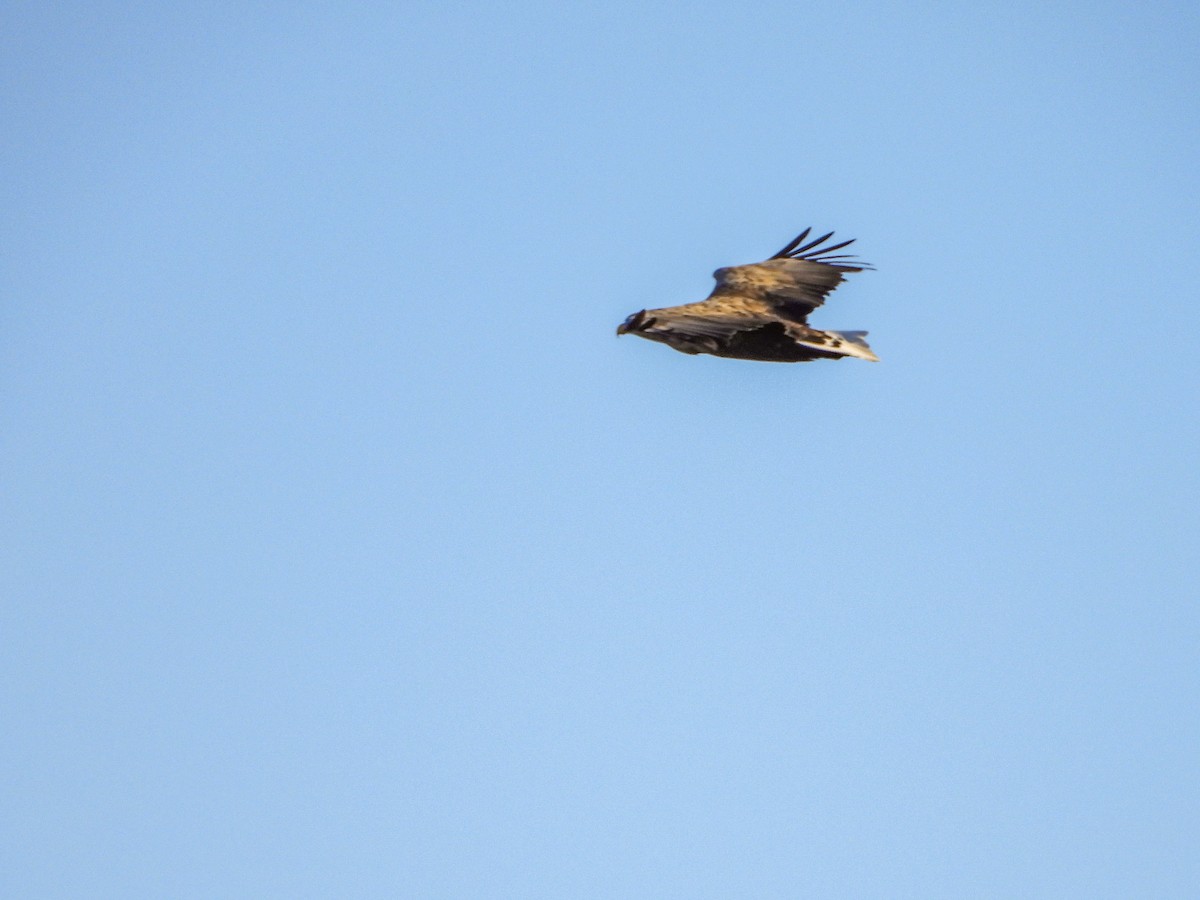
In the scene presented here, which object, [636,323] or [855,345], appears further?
[855,345]

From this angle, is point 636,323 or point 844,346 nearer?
point 636,323

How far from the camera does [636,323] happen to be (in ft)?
71.8

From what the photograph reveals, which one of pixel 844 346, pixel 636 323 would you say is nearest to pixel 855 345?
pixel 844 346

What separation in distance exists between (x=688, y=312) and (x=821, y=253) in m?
4.31

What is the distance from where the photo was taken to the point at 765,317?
23.5m

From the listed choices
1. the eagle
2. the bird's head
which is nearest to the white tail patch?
the eagle

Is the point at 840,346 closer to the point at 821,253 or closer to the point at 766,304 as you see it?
the point at 766,304

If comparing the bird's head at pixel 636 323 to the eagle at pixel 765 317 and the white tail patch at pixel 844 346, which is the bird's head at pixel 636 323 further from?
the white tail patch at pixel 844 346

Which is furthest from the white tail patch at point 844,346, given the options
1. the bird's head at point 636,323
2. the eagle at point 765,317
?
the bird's head at point 636,323

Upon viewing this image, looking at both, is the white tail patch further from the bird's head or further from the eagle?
the bird's head

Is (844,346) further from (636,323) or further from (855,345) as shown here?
(636,323)

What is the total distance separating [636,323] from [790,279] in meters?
4.65

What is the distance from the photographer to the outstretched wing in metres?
24.9

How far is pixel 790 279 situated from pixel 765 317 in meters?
2.38
